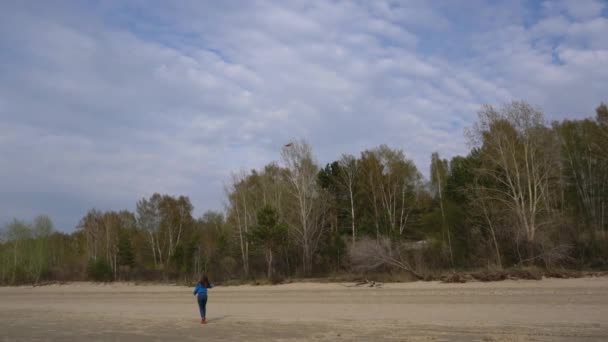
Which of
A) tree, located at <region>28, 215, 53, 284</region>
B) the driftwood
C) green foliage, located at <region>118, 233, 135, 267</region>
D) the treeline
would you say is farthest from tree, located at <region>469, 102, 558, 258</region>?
tree, located at <region>28, 215, 53, 284</region>

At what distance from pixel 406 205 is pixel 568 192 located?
1344 centimetres

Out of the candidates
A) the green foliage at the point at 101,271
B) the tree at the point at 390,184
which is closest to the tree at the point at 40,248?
the green foliage at the point at 101,271

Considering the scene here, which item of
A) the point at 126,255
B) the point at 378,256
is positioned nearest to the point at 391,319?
the point at 378,256

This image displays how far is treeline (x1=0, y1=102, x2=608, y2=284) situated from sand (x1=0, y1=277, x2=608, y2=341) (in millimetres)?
5295

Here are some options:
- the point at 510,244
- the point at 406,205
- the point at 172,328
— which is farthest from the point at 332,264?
the point at 172,328

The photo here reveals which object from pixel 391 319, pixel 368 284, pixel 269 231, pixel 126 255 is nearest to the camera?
pixel 391 319

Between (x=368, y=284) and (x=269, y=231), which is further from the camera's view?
(x=269, y=231)

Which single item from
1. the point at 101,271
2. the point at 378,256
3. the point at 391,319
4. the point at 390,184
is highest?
the point at 390,184

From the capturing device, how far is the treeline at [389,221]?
28.4 meters

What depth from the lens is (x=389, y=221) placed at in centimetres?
3772

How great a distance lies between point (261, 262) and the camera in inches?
1612

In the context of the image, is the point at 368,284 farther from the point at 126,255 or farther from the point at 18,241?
the point at 18,241

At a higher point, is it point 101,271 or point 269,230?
point 269,230

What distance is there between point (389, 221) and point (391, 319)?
23444mm
